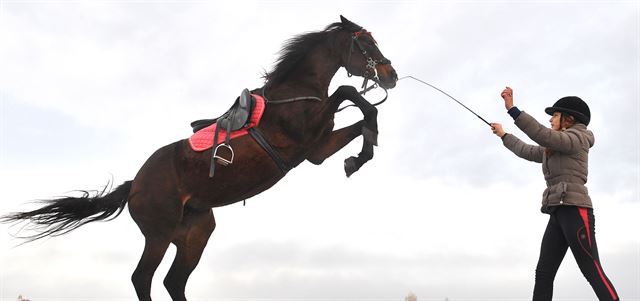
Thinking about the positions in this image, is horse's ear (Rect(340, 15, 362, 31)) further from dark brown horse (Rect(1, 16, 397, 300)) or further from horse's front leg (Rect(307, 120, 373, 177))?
horse's front leg (Rect(307, 120, 373, 177))

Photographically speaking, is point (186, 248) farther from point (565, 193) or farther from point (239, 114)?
point (565, 193)

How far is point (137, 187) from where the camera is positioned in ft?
25.7

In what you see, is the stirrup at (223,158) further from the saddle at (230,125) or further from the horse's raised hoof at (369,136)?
→ the horse's raised hoof at (369,136)

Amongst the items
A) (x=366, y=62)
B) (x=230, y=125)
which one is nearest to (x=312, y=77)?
(x=366, y=62)

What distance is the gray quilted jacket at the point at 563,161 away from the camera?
5.57m

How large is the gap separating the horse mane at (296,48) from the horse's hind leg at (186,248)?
1885 millimetres

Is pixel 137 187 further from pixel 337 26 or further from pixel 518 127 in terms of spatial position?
pixel 518 127

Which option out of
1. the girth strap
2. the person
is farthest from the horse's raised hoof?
the person

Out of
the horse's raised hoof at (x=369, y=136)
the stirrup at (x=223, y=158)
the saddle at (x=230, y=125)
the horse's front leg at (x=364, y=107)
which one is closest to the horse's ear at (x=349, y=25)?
the horse's front leg at (x=364, y=107)

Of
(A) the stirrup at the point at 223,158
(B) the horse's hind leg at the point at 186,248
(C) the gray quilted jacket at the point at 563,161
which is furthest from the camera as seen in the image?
(B) the horse's hind leg at the point at 186,248

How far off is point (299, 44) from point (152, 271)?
3.05m

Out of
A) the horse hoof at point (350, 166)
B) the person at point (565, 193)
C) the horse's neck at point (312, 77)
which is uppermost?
the horse's neck at point (312, 77)

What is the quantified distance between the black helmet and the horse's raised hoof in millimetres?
1824

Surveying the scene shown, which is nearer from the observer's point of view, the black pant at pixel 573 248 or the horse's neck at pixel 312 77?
the black pant at pixel 573 248
